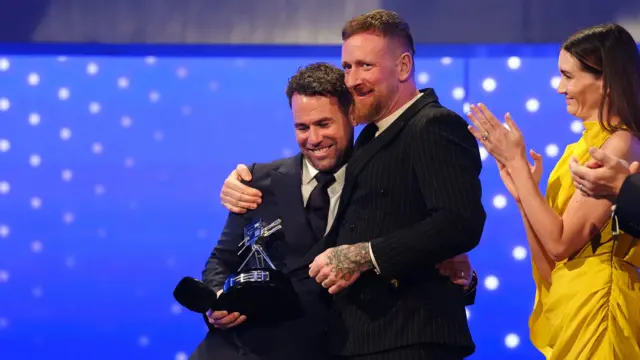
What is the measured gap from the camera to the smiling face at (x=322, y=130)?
7.93 ft

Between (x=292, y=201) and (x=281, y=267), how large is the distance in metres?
0.19

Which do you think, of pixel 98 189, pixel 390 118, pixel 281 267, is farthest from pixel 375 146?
pixel 98 189

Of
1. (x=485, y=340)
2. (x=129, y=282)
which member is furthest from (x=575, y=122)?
(x=129, y=282)

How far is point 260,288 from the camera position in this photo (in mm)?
2146

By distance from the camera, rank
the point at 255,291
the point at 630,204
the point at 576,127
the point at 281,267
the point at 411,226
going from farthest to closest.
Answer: the point at 576,127
the point at 281,267
the point at 255,291
the point at 411,226
the point at 630,204

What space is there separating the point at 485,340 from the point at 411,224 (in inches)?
89.2

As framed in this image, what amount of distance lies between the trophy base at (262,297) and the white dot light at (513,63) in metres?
2.31

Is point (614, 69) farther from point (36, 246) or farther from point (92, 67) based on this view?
point (36, 246)

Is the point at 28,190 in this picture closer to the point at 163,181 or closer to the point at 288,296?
the point at 163,181

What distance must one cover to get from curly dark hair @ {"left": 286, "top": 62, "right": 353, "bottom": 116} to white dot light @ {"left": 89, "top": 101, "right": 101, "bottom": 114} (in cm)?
205

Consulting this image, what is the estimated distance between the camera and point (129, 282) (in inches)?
168

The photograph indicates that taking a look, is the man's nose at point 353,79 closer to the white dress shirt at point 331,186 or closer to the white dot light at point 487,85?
the white dress shirt at point 331,186

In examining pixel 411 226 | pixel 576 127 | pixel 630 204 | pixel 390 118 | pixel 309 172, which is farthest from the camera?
pixel 576 127

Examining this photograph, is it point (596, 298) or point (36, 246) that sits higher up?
point (36, 246)
